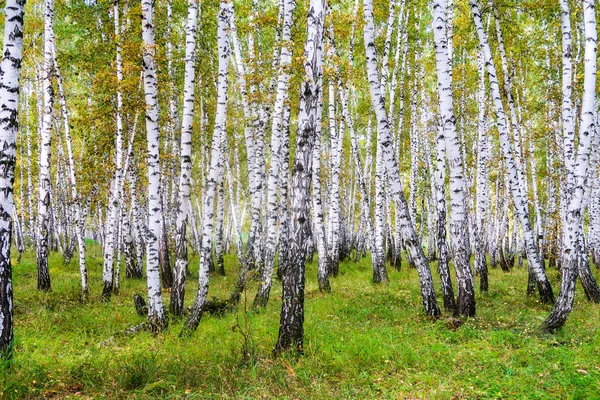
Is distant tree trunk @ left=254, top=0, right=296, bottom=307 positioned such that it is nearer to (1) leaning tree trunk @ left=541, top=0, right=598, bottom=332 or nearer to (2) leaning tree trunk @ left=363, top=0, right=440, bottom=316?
(2) leaning tree trunk @ left=363, top=0, right=440, bottom=316

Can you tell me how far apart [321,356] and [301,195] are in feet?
8.32

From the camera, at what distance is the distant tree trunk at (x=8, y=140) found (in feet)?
17.1

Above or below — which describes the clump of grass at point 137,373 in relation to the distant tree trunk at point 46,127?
below

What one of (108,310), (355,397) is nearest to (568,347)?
(355,397)

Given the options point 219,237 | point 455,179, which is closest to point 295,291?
point 455,179

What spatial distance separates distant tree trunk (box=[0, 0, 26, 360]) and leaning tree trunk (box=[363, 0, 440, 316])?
6779 mm

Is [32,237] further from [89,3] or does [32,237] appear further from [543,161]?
[543,161]

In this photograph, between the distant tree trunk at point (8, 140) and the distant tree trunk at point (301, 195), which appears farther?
the distant tree trunk at point (301, 195)

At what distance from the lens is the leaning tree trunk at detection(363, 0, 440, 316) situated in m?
8.55

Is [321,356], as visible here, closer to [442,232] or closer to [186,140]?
[442,232]

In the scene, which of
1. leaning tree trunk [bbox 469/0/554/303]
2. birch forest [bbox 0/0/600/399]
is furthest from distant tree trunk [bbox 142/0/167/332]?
leaning tree trunk [bbox 469/0/554/303]

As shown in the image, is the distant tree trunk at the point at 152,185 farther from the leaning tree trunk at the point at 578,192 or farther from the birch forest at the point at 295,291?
the leaning tree trunk at the point at 578,192

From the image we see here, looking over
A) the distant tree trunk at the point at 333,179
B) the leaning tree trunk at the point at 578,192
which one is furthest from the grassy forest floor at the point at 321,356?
the distant tree trunk at the point at 333,179

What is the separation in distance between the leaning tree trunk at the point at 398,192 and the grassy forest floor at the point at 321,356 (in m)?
0.57
